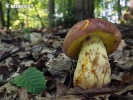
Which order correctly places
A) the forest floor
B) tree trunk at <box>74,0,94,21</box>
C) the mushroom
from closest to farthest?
the forest floor
the mushroom
tree trunk at <box>74,0,94,21</box>

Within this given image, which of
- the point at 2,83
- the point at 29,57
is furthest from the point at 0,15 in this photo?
the point at 2,83

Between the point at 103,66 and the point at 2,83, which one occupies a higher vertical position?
the point at 103,66

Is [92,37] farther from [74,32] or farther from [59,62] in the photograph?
[59,62]

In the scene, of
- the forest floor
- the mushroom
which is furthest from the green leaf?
the mushroom

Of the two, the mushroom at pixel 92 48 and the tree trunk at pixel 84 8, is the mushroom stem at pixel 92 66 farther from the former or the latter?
the tree trunk at pixel 84 8

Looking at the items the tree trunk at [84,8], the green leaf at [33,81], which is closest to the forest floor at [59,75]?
the green leaf at [33,81]

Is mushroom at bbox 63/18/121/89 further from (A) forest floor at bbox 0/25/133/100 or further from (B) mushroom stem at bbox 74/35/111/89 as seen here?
(A) forest floor at bbox 0/25/133/100

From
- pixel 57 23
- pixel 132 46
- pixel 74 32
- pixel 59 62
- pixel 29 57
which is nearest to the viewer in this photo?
pixel 74 32

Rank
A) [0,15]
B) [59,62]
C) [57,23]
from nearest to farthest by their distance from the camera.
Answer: [59,62], [57,23], [0,15]
